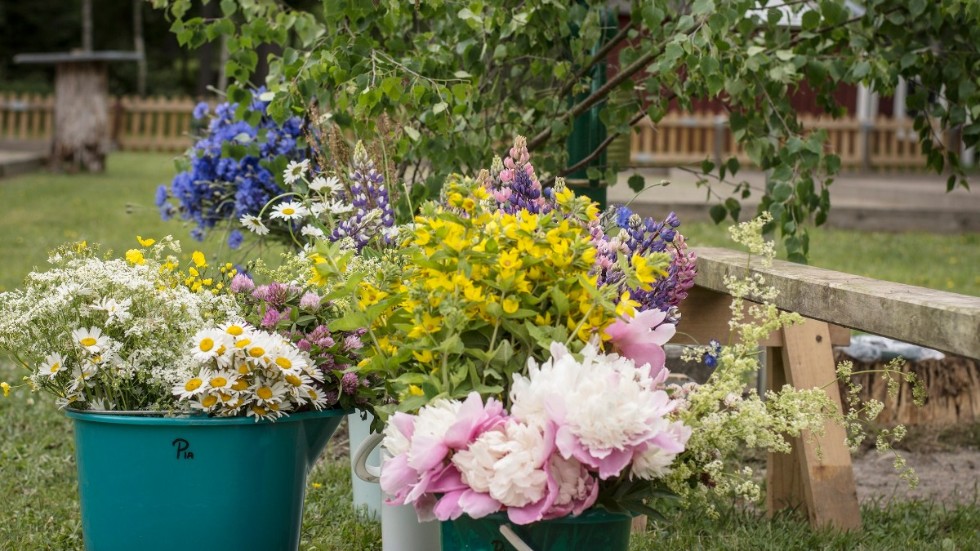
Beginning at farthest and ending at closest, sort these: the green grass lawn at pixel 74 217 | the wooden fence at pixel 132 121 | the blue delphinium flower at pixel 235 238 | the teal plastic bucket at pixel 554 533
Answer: the wooden fence at pixel 132 121 → the green grass lawn at pixel 74 217 → the blue delphinium flower at pixel 235 238 → the teal plastic bucket at pixel 554 533

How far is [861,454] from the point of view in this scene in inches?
151

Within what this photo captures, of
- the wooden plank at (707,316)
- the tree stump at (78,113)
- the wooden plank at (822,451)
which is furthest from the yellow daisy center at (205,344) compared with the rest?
the tree stump at (78,113)

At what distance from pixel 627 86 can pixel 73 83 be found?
12078 mm

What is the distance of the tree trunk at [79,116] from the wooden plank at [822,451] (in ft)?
42.2

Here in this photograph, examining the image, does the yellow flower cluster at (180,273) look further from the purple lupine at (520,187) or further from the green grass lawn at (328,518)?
the purple lupine at (520,187)

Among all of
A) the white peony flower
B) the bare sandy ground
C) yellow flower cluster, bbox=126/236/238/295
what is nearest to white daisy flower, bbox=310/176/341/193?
yellow flower cluster, bbox=126/236/238/295

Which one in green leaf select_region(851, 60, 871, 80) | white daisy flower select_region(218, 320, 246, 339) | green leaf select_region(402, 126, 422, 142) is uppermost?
green leaf select_region(851, 60, 871, 80)

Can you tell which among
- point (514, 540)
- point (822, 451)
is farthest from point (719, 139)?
point (514, 540)

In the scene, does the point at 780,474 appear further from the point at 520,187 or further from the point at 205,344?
the point at 205,344

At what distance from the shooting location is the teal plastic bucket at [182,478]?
1.98 metres

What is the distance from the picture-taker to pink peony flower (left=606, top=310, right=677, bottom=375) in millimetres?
1835

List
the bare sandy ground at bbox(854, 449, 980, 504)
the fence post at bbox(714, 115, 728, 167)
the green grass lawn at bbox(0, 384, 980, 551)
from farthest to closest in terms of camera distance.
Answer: the fence post at bbox(714, 115, 728, 167) → the bare sandy ground at bbox(854, 449, 980, 504) → the green grass lawn at bbox(0, 384, 980, 551)

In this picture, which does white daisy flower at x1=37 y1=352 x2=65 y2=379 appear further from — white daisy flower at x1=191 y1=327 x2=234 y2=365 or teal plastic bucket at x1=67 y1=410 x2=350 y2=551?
white daisy flower at x1=191 y1=327 x2=234 y2=365

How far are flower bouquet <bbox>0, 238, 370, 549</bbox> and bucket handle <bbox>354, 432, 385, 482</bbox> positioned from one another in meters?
0.07
